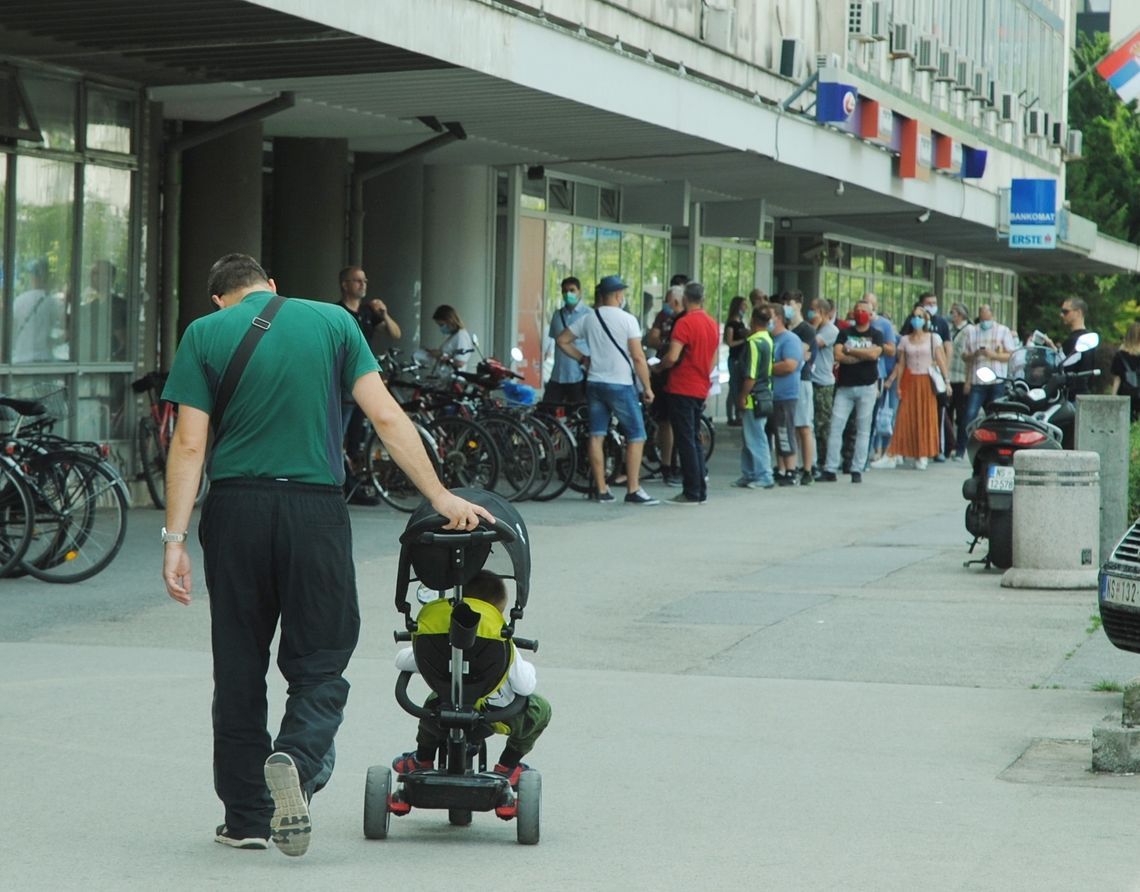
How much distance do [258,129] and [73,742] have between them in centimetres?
1144

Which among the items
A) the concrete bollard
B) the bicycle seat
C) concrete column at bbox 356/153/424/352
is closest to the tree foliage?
concrete column at bbox 356/153/424/352

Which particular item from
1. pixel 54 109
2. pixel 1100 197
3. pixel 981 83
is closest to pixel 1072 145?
pixel 981 83

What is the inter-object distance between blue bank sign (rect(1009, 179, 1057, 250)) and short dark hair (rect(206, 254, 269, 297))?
28.2 metres

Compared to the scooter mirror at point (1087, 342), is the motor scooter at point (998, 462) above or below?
below

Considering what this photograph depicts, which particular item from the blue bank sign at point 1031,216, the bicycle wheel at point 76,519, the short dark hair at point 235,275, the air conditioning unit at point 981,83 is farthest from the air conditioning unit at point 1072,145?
the short dark hair at point 235,275

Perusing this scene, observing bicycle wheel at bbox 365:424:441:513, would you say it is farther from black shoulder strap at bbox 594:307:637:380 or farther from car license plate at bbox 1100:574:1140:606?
car license plate at bbox 1100:574:1140:606

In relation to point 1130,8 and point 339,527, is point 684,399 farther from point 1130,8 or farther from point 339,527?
Answer: point 1130,8

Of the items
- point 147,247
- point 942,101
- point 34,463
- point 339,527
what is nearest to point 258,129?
point 147,247

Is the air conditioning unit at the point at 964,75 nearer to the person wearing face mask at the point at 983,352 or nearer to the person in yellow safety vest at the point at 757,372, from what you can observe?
the person wearing face mask at the point at 983,352

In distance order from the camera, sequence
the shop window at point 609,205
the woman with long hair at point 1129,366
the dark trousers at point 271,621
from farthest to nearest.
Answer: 1. the shop window at point 609,205
2. the woman with long hair at point 1129,366
3. the dark trousers at point 271,621

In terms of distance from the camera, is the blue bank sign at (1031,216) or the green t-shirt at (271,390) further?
the blue bank sign at (1031,216)

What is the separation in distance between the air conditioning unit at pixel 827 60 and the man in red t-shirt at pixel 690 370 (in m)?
8.71

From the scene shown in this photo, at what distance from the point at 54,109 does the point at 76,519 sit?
4.83 metres

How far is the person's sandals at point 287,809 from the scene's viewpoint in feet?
17.0
